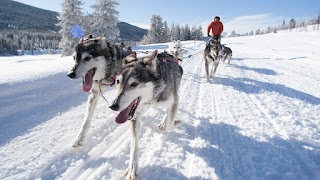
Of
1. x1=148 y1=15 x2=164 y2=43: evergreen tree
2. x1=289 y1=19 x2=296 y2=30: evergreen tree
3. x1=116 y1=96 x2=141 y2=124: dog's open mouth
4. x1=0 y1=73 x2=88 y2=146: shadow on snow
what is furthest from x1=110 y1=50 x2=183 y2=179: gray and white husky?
x1=289 y1=19 x2=296 y2=30: evergreen tree

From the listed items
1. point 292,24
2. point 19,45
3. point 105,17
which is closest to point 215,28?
point 105,17

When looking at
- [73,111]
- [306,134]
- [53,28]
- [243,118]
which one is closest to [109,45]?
[73,111]

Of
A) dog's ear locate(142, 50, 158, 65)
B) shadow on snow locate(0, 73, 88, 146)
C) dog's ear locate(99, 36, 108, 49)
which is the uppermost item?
dog's ear locate(99, 36, 108, 49)

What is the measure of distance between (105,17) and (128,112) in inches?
1153

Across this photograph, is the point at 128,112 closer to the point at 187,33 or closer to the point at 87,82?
the point at 87,82

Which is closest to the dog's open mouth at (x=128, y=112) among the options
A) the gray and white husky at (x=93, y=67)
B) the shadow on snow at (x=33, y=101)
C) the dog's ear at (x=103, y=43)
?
the gray and white husky at (x=93, y=67)

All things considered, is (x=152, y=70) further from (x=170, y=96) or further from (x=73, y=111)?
(x=73, y=111)

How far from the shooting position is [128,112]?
2656 mm

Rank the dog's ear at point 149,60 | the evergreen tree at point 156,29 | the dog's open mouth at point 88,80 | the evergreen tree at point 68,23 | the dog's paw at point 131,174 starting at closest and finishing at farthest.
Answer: the dog's paw at point 131,174
the dog's ear at point 149,60
the dog's open mouth at point 88,80
the evergreen tree at point 68,23
the evergreen tree at point 156,29

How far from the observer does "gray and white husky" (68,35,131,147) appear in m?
3.34

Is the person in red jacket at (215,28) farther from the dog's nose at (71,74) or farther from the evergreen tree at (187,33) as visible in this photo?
the evergreen tree at (187,33)

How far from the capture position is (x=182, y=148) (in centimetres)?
342

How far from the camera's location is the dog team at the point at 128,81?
8.59 feet

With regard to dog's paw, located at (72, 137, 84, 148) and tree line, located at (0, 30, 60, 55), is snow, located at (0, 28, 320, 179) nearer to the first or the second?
dog's paw, located at (72, 137, 84, 148)
